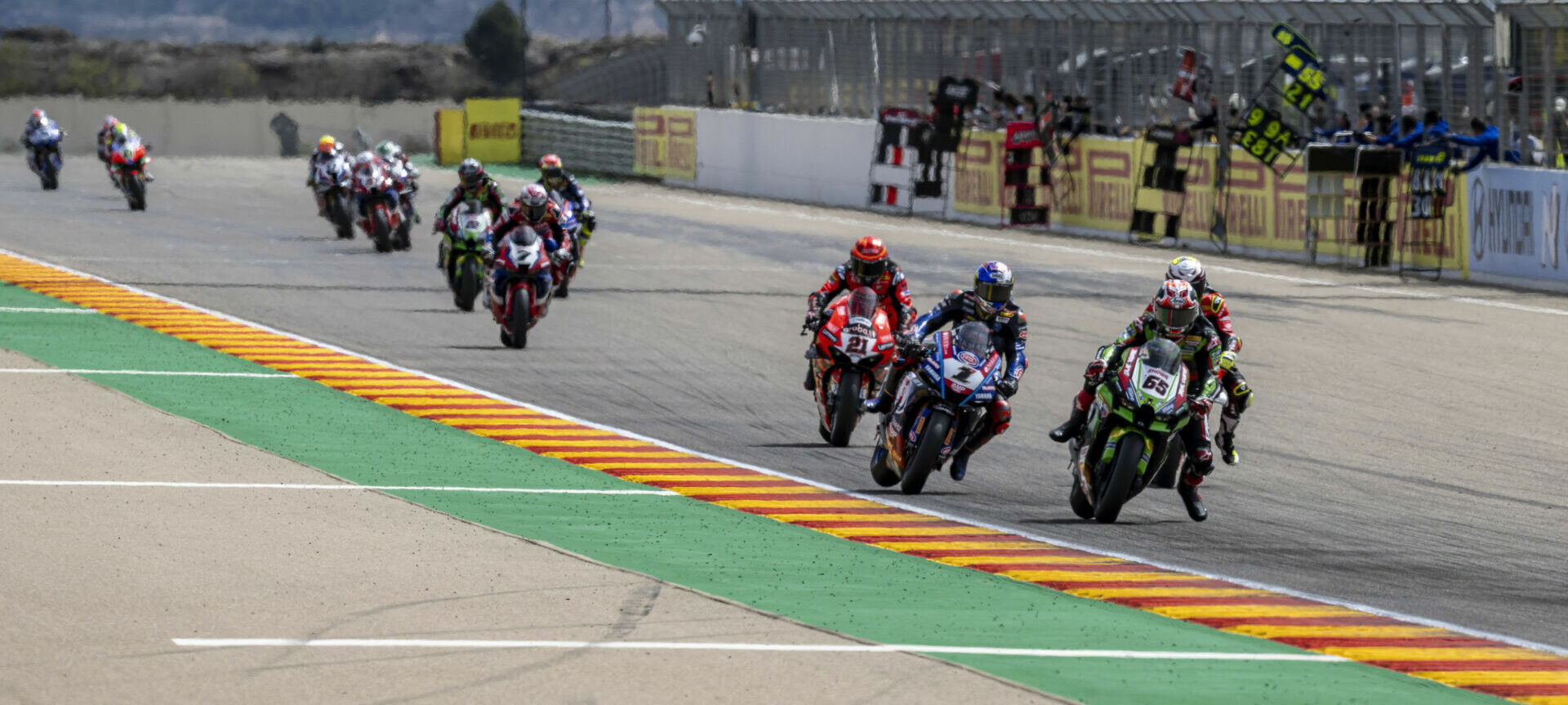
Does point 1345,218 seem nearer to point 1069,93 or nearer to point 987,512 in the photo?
point 1069,93

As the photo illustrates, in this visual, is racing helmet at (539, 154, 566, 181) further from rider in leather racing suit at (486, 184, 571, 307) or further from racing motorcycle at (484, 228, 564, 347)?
racing motorcycle at (484, 228, 564, 347)

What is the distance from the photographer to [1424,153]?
26.3 metres

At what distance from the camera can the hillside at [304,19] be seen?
115562 mm

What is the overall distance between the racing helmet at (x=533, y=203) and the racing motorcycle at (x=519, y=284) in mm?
154

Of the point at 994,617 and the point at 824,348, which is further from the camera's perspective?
the point at 824,348

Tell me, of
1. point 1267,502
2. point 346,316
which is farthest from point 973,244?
point 1267,502

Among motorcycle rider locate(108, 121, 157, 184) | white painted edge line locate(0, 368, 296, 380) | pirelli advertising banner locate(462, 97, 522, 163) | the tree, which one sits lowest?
white painted edge line locate(0, 368, 296, 380)

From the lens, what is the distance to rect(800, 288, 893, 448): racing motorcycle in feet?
46.1

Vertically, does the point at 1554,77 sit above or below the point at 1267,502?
above

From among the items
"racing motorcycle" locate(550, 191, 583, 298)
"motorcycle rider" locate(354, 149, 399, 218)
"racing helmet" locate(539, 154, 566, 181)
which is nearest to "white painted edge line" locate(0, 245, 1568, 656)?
"racing motorcycle" locate(550, 191, 583, 298)

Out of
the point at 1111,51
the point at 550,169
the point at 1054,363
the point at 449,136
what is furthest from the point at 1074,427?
the point at 449,136

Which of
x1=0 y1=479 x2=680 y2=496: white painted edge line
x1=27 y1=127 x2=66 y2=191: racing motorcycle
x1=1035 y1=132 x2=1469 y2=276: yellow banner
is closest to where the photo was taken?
x1=0 y1=479 x2=680 y2=496: white painted edge line

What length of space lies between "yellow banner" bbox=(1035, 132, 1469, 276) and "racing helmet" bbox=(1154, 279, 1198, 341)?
15.5m

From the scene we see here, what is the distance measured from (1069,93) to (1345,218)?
715cm
